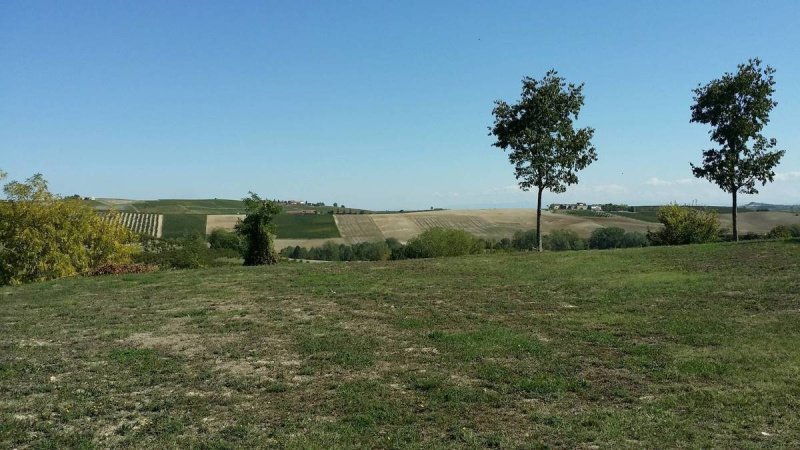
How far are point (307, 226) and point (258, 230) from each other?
100m

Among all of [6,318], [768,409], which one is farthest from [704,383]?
[6,318]

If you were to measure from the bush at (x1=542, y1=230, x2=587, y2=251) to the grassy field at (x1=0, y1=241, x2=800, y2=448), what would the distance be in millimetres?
74260

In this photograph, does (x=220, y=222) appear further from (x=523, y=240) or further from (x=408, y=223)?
(x=523, y=240)

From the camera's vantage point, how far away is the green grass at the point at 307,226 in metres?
122

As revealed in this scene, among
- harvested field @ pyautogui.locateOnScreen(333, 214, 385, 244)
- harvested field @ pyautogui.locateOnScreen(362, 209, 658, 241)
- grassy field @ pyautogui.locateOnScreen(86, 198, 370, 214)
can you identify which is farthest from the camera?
grassy field @ pyautogui.locateOnScreen(86, 198, 370, 214)

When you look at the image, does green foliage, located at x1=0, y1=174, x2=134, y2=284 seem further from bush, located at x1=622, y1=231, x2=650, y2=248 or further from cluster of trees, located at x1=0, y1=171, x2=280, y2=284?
bush, located at x1=622, y1=231, x2=650, y2=248

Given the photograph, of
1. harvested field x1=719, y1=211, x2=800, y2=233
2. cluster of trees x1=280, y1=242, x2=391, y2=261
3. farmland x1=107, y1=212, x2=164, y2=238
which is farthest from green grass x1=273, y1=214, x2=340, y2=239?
harvested field x1=719, y1=211, x2=800, y2=233

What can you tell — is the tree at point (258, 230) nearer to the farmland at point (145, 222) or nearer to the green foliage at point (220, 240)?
the green foliage at point (220, 240)

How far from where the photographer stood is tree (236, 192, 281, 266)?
107 feet

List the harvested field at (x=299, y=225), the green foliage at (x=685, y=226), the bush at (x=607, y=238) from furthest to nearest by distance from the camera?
the harvested field at (x=299, y=225)
the bush at (x=607, y=238)
the green foliage at (x=685, y=226)

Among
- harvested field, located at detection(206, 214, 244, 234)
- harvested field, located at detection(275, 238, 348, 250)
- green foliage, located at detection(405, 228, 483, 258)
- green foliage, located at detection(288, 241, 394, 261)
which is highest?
harvested field, located at detection(206, 214, 244, 234)

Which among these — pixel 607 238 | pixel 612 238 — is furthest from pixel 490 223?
pixel 612 238

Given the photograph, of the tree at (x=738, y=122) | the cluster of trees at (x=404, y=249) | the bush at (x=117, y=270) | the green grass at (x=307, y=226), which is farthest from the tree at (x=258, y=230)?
the green grass at (x=307, y=226)

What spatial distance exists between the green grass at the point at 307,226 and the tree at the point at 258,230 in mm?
80544
